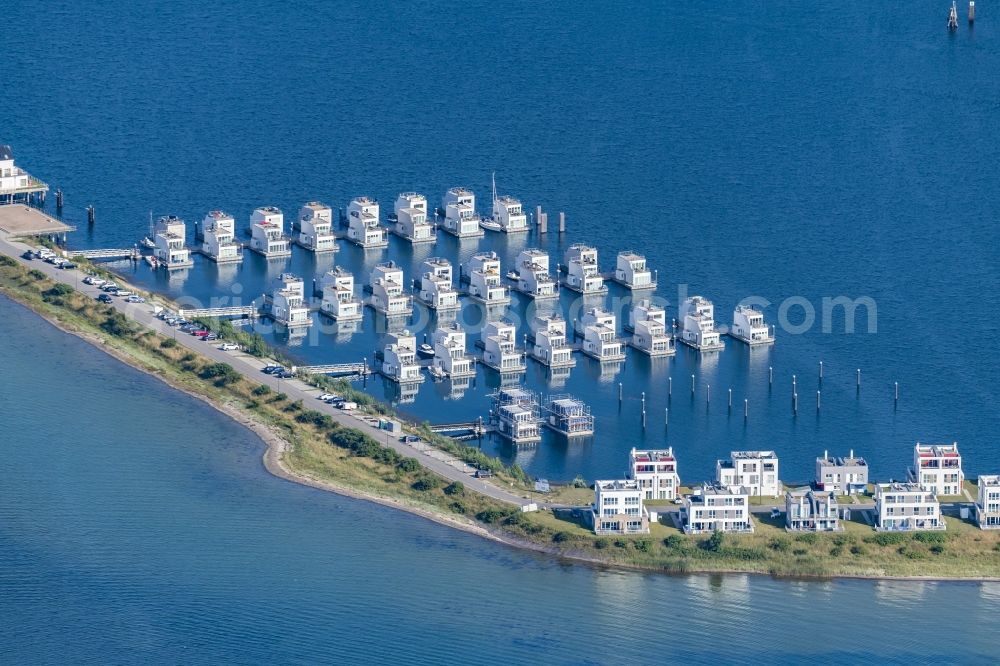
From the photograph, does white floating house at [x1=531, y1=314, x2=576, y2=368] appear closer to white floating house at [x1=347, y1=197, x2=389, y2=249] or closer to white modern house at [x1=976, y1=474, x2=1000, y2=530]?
white floating house at [x1=347, y1=197, x2=389, y2=249]

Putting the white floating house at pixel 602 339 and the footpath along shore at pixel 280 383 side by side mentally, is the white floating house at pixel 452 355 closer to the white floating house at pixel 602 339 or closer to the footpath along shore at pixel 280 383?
the white floating house at pixel 602 339

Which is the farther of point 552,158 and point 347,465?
point 552,158

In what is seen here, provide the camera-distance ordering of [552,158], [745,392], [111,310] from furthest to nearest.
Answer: [552,158], [111,310], [745,392]

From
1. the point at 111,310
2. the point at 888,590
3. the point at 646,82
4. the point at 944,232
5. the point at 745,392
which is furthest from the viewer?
the point at 646,82

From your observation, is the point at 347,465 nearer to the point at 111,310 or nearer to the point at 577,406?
the point at 577,406

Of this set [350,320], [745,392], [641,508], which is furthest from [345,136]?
[641,508]

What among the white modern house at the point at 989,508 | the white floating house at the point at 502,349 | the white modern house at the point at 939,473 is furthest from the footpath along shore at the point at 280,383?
the white modern house at the point at 989,508

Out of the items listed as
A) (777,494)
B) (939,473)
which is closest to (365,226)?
(777,494)

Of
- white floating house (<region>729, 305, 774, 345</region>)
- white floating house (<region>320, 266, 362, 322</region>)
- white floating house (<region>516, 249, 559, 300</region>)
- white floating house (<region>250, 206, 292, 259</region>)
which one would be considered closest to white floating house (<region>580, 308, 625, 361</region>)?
white floating house (<region>729, 305, 774, 345</region>)
